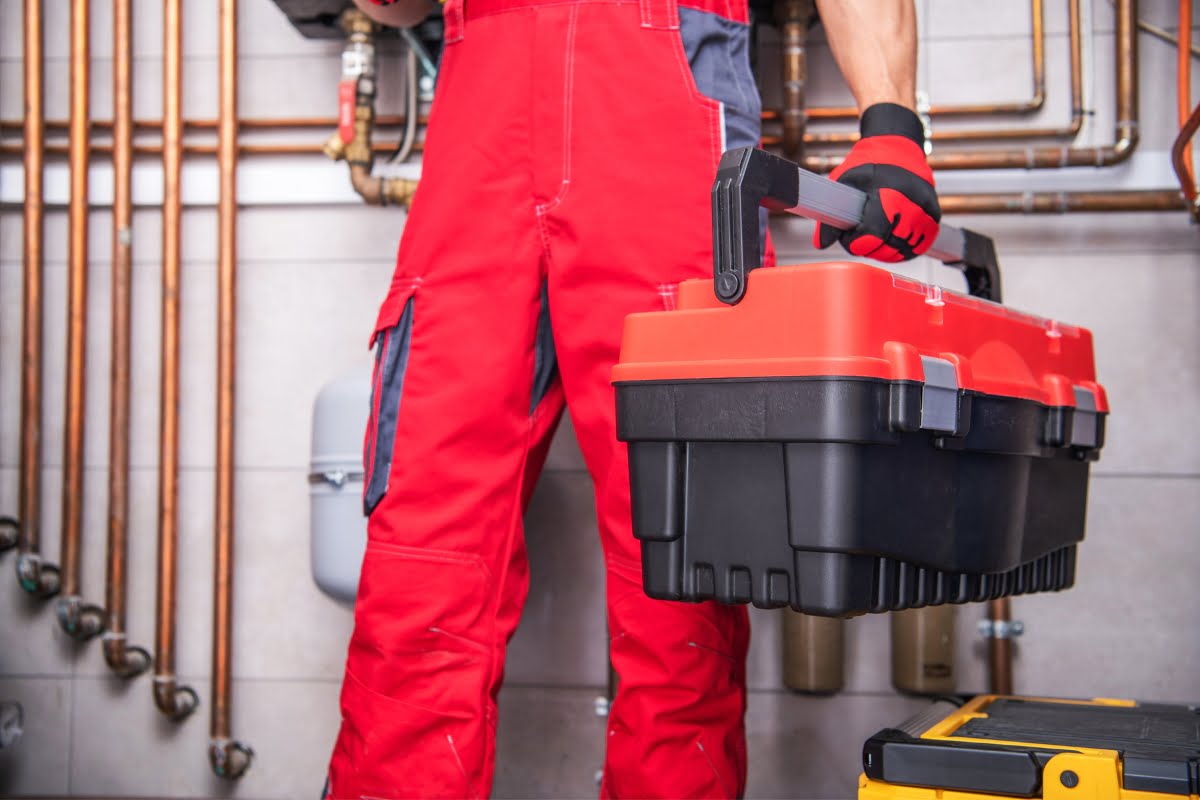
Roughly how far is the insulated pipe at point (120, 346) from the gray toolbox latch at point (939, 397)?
1.35m

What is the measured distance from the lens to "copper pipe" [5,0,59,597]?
167cm

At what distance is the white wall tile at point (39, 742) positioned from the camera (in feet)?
5.50

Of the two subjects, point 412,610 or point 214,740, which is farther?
point 214,740

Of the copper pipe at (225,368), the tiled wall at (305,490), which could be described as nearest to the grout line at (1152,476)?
the tiled wall at (305,490)

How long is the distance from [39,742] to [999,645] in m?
1.50

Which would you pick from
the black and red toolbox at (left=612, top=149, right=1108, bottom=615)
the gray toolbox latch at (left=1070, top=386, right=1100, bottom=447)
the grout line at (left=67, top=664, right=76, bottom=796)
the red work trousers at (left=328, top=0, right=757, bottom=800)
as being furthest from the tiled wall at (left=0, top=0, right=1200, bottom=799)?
the black and red toolbox at (left=612, top=149, right=1108, bottom=615)

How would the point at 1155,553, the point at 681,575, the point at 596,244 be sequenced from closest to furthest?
1. the point at 681,575
2. the point at 596,244
3. the point at 1155,553

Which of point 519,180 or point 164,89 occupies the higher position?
point 164,89

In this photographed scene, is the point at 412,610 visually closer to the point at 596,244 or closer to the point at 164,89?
the point at 596,244

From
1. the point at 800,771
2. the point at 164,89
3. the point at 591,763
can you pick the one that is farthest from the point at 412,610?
the point at 164,89

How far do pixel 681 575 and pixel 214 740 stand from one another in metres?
1.14

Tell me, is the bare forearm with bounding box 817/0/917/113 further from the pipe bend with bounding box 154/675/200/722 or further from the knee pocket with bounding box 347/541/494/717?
the pipe bend with bounding box 154/675/200/722

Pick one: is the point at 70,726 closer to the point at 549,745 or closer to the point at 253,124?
the point at 549,745

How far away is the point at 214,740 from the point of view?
163 centimetres
